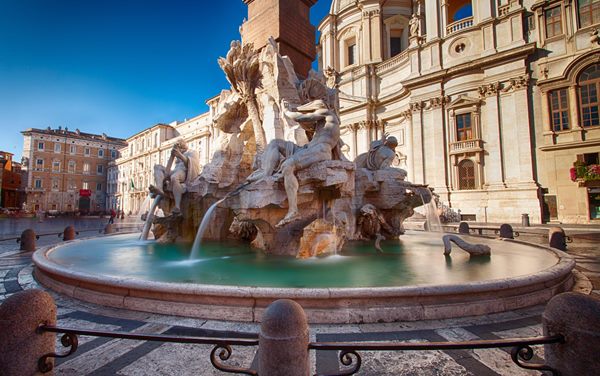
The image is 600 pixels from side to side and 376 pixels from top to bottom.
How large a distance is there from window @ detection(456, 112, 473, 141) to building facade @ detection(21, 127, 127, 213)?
2267 inches

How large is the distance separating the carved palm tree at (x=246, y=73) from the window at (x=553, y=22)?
25.0 meters

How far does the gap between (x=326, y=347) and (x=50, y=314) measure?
6.43 ft

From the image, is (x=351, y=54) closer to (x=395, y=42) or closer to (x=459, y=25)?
(x=395, y=42)

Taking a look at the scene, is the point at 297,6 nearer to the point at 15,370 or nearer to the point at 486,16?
the point at 15,370

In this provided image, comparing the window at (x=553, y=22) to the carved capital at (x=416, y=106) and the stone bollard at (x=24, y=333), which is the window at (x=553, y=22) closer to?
the carved capital at (x=416, y=106)

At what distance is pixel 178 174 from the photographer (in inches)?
341

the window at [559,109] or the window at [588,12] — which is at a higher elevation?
the window at [588,12]

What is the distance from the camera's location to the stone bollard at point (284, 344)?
1.78 m

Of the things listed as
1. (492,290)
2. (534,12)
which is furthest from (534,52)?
(492,290)

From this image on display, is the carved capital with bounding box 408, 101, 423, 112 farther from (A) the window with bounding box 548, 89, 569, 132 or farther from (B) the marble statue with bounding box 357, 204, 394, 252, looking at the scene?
(B) the marble statue with bounding box 357, 204, 394, 252

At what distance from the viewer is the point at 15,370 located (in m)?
1.88

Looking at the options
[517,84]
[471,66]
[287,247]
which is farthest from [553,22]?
[287,247]

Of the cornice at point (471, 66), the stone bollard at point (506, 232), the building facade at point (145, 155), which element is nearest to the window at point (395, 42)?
the cornice at point (471, 66)

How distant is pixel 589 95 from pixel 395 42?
2154cm
